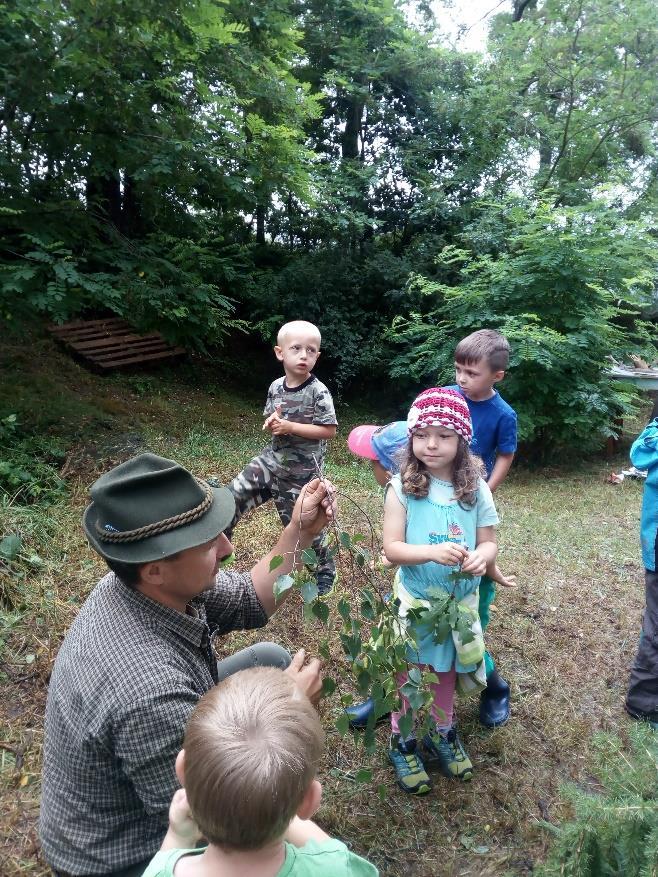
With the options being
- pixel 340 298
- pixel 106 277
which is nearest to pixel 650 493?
pixel 106 277

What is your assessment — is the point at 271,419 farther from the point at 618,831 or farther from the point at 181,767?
the point at 618,831

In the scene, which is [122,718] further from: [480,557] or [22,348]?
[22,348]

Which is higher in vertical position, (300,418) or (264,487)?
(300,418)

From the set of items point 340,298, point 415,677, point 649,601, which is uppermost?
point 340,298

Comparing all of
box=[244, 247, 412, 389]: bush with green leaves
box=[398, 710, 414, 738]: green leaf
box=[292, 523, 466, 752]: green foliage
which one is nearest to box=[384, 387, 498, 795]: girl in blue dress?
box=[292, 523, 466, 752]: green foliage

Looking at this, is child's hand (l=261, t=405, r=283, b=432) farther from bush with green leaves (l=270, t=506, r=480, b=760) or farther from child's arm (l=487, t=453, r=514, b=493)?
bush with green leaves (l=270, t=506, r=480, b=760)

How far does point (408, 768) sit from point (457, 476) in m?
1.24

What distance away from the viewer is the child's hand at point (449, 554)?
6.63ft

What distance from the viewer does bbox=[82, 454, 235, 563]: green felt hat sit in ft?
4.72

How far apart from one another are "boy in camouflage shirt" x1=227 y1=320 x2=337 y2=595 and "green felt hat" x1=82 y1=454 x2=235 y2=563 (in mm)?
1630

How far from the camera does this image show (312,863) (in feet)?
3.55

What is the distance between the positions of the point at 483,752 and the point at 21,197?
5.08 m

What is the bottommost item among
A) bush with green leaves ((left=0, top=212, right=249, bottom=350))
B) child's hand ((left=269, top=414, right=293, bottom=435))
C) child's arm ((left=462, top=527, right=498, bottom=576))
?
child's arm ((left=462, top=527, right=498, bottom=576))

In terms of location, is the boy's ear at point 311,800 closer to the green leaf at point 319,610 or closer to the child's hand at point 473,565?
the green leaf at point 319,610
